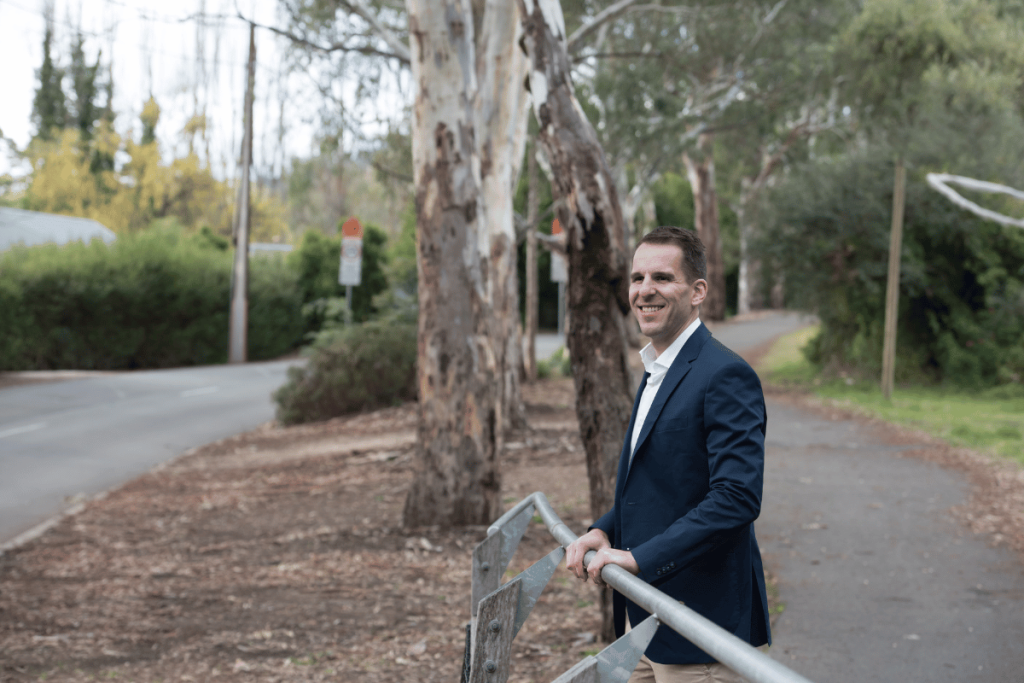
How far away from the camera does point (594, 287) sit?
487cm

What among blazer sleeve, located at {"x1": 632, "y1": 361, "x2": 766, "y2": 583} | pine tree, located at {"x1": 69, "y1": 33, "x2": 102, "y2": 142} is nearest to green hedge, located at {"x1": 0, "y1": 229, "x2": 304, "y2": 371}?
pine tree, located at {"x1": 69, "y1": 33, "x2": 102, "y2": 142}

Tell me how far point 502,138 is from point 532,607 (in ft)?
33.2

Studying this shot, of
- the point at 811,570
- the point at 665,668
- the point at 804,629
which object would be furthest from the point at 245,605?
the point at 665,668

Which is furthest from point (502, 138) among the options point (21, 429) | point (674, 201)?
point (674, 201)

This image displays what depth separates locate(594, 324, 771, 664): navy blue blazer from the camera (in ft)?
7.02

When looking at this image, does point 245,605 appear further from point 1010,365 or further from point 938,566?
point 1010,365

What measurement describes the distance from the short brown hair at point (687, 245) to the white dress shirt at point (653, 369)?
13cm

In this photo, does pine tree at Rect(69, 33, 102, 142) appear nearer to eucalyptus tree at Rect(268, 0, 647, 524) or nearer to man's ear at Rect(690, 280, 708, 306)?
eucalyptus tree at Rect(268, 0, 647, 524)

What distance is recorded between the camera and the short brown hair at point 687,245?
7.66ft

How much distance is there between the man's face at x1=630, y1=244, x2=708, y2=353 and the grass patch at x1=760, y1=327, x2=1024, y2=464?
391 inches

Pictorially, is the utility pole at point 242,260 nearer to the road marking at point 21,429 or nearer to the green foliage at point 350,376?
the green foliage at point 350,376

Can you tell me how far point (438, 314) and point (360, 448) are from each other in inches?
207

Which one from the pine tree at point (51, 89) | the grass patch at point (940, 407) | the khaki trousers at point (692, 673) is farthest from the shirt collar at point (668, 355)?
the pine tree at point (51, 89)

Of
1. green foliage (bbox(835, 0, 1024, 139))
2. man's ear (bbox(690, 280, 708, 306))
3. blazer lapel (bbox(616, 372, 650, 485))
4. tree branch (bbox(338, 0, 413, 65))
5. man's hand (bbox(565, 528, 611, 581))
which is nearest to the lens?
man's hand (bbox(565, 528, 611, 581))
